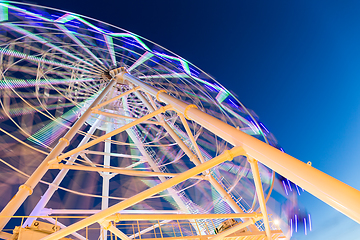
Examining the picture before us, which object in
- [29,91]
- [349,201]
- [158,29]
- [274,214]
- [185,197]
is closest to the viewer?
[349,201]

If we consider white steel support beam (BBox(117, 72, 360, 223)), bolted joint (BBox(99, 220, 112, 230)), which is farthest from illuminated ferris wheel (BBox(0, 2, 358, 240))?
white steel support beam (BBox(117, 72, 360, 223))

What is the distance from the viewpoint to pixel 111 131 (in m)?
9.23

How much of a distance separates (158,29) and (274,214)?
17692 mm

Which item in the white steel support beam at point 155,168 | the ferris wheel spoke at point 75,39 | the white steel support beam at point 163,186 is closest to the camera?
the white steel support beam at point 163,186

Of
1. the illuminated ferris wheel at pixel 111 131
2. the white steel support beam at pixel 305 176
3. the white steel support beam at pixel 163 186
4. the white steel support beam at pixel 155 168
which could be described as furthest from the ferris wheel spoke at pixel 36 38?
the white steel support beam at pixel 305 176

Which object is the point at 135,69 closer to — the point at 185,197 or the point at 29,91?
the point at 29,91

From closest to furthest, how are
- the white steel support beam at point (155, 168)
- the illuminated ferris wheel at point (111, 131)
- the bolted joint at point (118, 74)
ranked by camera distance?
1. the illuminated ferris wheel at point (111, 131)
2. the bolted joint at point (118, 74)
3. the white steel support beam at point (155, 168)

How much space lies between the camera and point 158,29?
19.2 metres

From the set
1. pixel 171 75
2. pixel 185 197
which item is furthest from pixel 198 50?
pixel 185 197

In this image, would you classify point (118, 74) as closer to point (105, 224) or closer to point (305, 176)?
point (105, 224)

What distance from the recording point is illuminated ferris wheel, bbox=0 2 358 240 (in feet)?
17.8

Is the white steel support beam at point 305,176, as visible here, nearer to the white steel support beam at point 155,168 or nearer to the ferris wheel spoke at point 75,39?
the ferris wheel spoke at point 75,39

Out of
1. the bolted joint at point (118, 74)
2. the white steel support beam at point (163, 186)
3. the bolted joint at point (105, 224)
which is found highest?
the bolted joint at point (118, 74)

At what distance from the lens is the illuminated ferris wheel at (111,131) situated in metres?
5.43
